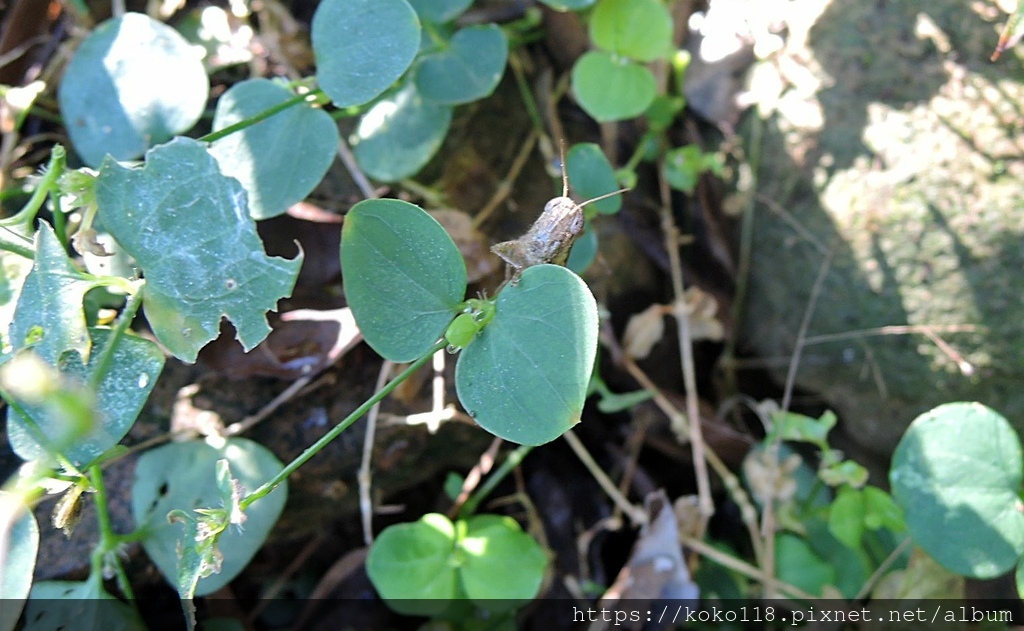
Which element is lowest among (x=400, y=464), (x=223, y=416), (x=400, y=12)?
(x=400, y=464)

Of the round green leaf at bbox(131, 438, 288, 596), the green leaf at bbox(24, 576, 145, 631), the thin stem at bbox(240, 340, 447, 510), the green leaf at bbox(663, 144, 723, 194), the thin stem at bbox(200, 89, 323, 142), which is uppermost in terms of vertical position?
the thin stem at bbox(200, 89, 323, 142)

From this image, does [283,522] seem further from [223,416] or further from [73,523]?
[73,523]

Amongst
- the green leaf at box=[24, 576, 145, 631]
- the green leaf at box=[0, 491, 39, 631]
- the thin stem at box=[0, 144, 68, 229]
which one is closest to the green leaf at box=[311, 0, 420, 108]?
the thin stem at box=[0, 144, 68, 229]

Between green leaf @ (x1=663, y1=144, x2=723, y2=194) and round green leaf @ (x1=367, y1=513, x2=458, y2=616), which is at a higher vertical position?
green leaf @ (x1=663, y1=144, x2=723, y2=194)

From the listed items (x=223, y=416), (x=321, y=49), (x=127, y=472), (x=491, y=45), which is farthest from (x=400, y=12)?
(x=127, y=472)

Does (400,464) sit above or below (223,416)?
below

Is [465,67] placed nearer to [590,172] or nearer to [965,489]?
[590,172]

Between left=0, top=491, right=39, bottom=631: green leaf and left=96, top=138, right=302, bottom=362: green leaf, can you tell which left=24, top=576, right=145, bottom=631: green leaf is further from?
left=96, top=138, right=302, bottom=362: green leaf

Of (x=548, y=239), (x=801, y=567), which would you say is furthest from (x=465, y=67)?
(x=801, y=567)
